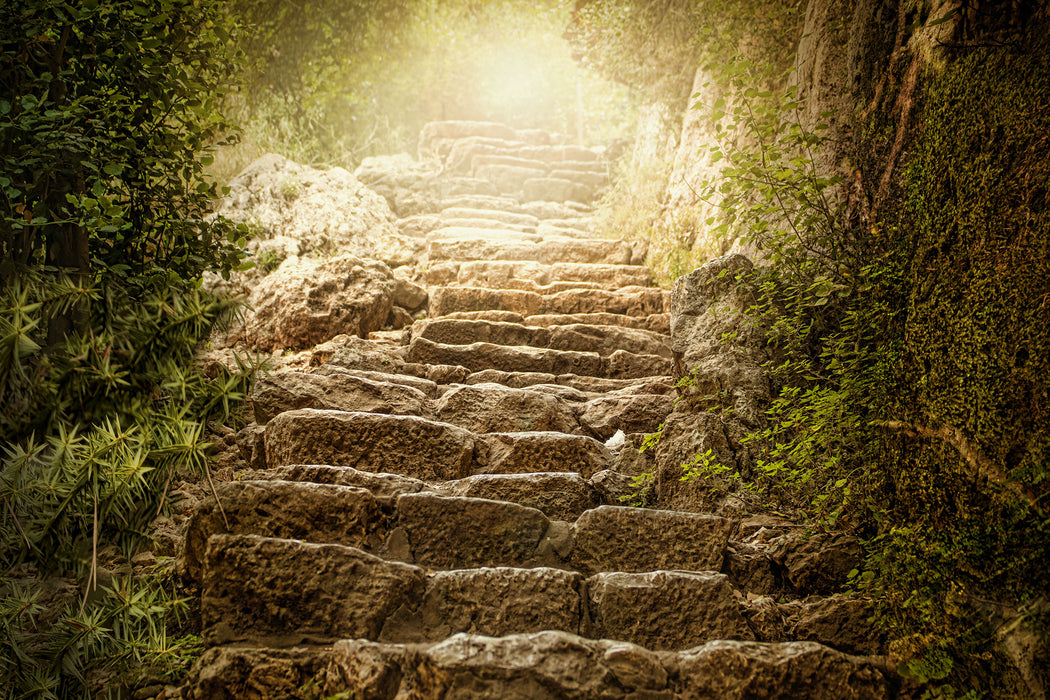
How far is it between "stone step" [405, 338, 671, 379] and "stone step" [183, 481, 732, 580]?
93.1 inches

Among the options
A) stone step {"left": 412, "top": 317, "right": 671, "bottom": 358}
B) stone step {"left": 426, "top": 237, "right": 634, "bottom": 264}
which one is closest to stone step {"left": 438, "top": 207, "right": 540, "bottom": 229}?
stone step {"left": 426, "top": 237, "right": 634, "bottom": 264}

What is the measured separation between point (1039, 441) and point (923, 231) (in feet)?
2.94

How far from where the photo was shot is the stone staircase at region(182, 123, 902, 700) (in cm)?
186

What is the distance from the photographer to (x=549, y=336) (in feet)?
17.8

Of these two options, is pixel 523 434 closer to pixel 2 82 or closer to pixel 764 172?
pixel 764 172

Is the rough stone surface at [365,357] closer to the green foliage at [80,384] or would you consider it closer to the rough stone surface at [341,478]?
the rough stone surface at [341,478]

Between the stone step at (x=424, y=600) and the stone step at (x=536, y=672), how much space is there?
0.53 ft

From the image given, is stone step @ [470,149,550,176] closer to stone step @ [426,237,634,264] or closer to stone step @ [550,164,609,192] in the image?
stone step @ [550,164,609,192]

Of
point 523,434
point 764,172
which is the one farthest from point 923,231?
point 523,434

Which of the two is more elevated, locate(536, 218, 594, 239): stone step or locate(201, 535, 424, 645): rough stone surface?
locate(536, 218, 594, 239): stone step

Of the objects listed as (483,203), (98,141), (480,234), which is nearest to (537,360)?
(98,141)

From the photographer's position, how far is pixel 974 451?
1.91 m

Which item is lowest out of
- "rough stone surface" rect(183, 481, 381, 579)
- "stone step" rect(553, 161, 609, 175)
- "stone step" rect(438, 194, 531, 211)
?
"rough stone surface" rect(183, 481, 381, 579)

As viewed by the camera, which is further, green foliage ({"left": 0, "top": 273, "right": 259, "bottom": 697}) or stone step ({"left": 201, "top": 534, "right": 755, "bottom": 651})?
stone step ({"left": 201, "top": 534, "right": 755, "bottom": 651})
